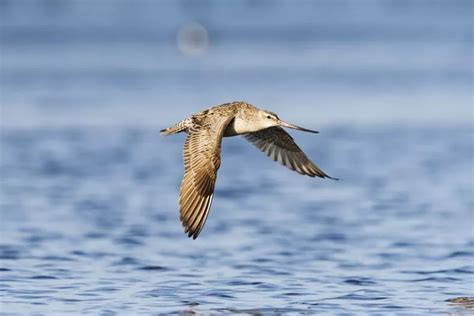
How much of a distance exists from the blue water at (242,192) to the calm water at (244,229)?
0.03 m

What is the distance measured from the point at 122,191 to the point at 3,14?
5362 cm

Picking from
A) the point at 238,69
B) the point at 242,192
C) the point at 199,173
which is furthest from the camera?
the point at 238,69

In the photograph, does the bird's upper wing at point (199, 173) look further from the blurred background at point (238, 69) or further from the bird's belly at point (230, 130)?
the blurred background at point (238, 69)

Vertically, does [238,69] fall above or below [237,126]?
above

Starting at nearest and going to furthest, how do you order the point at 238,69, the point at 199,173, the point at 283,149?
the point at 199,173 < the point at 283,149 < the point at 238,69

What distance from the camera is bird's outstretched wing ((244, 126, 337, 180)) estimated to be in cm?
1038

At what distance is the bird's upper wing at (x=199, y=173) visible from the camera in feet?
29.0

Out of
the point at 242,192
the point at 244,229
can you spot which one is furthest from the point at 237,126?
the point at 242,192

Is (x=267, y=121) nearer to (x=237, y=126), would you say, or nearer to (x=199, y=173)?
(x=237, y=126)

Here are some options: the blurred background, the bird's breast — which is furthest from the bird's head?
the blurred background

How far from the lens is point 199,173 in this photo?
9078 millimetres

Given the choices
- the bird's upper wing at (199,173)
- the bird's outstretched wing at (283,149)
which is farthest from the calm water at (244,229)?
the bird's outstretched wing at (283,149)

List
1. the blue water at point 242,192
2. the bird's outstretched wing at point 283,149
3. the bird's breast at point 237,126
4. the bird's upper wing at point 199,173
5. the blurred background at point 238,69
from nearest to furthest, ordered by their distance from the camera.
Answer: the bird's upper wing at point 199,173 → the bird's breast at point 237,126 → the blue water at point 242,192 → the bird's outstretched wing at point 283,149 → the blurred background at point 238,69

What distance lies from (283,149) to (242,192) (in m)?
5.02
